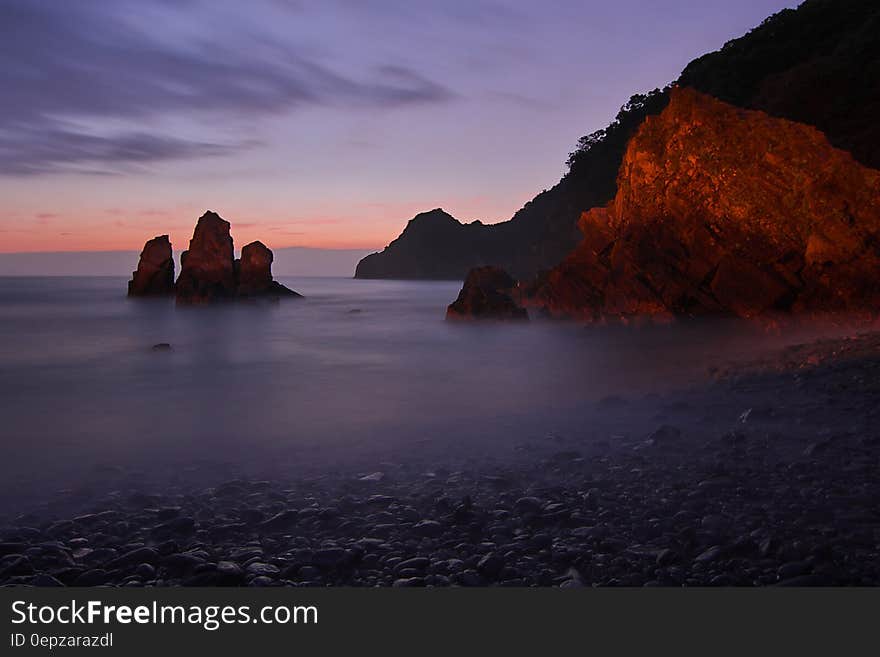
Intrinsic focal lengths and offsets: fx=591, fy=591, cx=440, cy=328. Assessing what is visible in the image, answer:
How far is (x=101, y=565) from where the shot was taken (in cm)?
495

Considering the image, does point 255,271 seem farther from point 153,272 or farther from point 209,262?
point 153,272

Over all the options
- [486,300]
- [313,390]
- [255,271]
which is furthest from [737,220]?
[255,271]

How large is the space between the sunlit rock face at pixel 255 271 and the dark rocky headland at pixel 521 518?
6280cm

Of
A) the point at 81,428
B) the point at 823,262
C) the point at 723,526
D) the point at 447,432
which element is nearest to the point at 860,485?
the point at 723,526

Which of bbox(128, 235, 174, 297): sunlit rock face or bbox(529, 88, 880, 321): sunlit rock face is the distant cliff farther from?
bbox(128, 235, 174, 297): sunlit rock face

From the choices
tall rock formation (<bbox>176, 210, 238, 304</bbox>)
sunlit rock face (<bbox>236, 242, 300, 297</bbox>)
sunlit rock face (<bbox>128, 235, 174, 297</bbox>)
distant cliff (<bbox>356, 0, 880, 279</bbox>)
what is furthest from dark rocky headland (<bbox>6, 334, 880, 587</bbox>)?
sunlit rock face (<bbox>128, 235, 174, 297</bbox>)

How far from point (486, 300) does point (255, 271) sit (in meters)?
43.7

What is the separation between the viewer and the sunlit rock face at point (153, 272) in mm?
70125

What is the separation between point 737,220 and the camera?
2273 centimetres

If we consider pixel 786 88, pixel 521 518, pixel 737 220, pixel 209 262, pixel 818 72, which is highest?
pixel 818 72

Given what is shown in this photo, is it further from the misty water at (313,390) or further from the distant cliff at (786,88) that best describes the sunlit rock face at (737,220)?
the misty water at (313,390)

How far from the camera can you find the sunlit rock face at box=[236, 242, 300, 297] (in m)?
68.1

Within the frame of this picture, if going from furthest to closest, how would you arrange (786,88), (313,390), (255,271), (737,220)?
(255,271)
(786,88)
(737,220)
(313,390)

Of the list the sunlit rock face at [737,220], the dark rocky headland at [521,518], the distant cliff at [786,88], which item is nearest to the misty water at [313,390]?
the dark rocky headland at [521,518]
